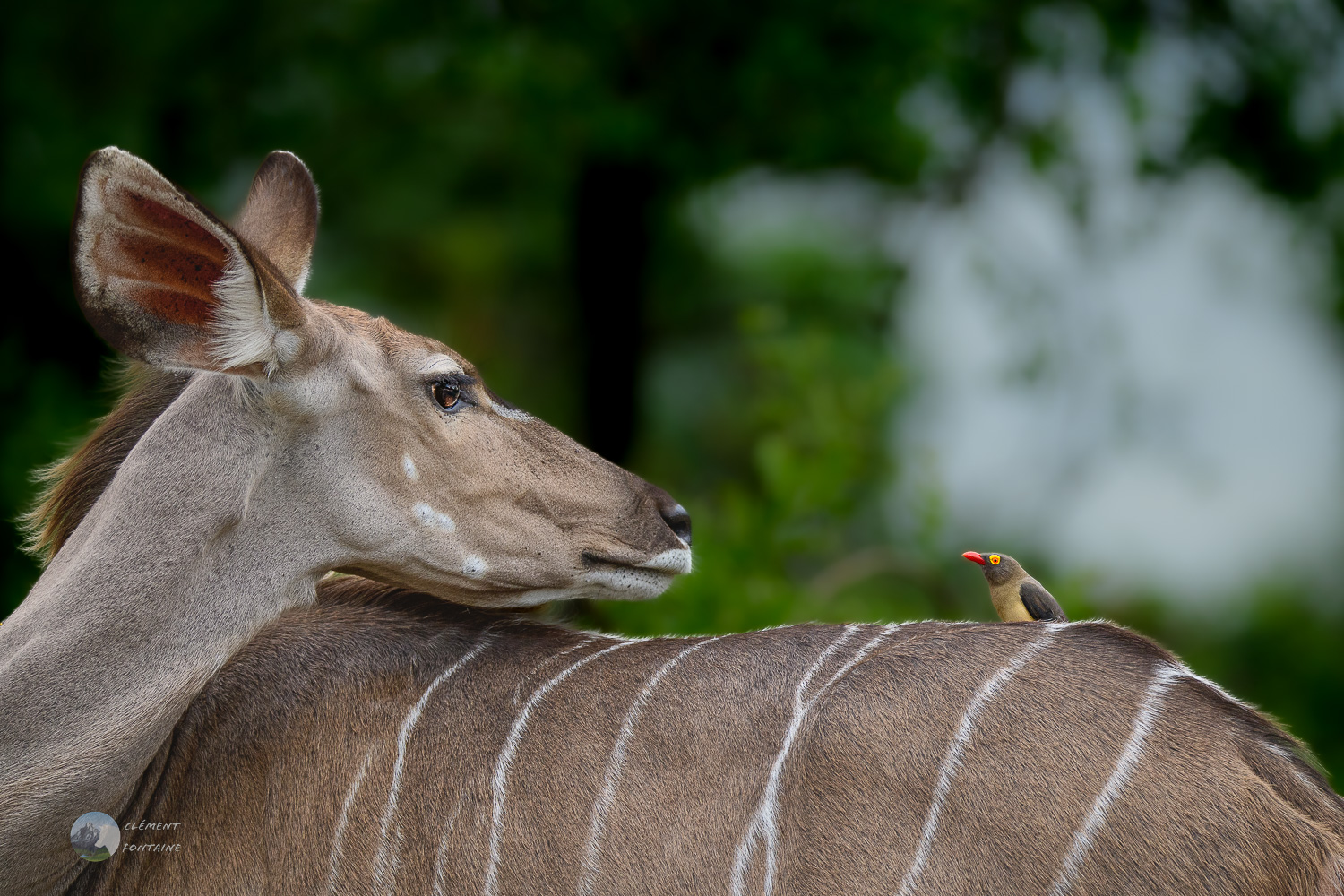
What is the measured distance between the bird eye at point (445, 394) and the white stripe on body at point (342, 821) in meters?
0.66

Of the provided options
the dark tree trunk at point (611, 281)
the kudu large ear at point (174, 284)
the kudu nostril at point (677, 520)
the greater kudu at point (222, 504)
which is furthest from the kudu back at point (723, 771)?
the dark tree trunk at point (611, 281)

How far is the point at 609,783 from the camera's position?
2.03 m

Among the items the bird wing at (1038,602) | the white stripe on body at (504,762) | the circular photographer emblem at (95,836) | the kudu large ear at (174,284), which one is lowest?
the circular photographer emblem at (95,836)

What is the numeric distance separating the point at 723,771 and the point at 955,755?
37 cm

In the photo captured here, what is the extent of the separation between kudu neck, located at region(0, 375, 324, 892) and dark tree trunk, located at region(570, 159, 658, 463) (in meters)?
5.23

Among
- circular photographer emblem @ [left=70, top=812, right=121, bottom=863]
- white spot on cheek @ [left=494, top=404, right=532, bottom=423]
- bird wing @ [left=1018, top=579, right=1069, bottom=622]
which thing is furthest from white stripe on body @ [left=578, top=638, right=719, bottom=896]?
circular photographer emblem @ [left=70, top=812, right=121, bottom=863]

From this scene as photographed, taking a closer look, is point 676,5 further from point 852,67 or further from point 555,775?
point 555,775

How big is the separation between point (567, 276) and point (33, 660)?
22.7ft

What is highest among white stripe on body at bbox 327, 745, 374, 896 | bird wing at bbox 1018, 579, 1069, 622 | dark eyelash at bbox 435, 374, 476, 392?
dark eyelash at bbox 435, 374, 476, 392

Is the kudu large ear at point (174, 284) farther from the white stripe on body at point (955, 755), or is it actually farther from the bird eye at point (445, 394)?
the white stripe on body at point (955, 755)

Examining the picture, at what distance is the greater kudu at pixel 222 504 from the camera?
2.09m

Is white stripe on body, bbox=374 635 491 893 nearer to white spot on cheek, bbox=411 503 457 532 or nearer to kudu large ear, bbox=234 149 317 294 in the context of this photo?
white spot on cheek, bbox=411 503 457 532

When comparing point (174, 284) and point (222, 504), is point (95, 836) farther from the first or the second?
point (174, 284)

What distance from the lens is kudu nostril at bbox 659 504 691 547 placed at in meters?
2.57
